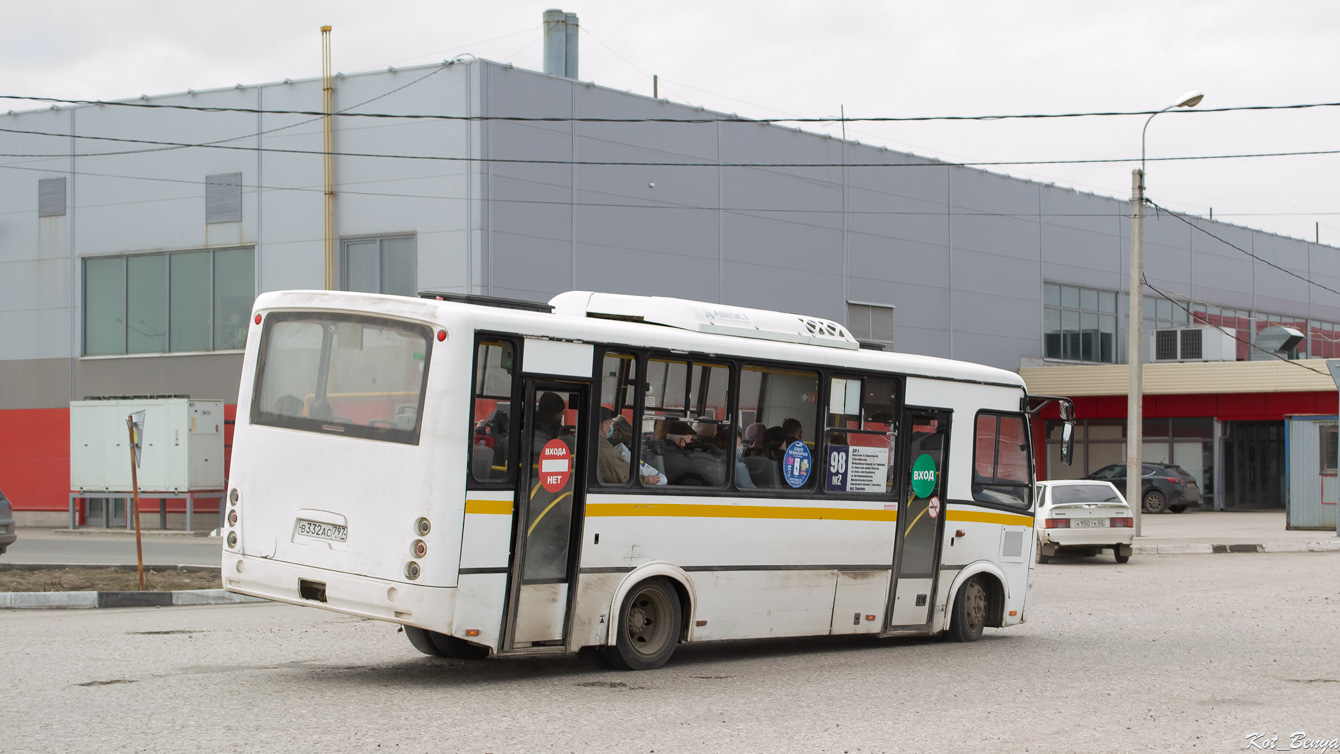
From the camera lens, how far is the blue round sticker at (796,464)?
11.3m

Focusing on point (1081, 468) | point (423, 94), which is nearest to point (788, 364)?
point (423, 94)

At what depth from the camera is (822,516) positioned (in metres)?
11.5

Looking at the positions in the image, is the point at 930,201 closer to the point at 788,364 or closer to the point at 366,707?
the point at 788,364

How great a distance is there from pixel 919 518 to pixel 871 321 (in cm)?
2635

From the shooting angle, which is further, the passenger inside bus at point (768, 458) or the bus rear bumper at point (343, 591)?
the passenger inside bus at point (768, 458)

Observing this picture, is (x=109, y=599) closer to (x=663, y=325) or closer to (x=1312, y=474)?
(x=663, y=325)

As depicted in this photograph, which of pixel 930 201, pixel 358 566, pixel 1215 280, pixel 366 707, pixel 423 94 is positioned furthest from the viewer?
pixel 1215 280

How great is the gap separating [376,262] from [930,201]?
17695 millimetres

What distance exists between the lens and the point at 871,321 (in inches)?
1511

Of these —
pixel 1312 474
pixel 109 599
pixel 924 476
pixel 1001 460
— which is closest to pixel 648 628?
pixel 924 476

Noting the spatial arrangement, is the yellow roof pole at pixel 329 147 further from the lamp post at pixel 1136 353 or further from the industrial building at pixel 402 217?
the lamp post at pixel 1136 353

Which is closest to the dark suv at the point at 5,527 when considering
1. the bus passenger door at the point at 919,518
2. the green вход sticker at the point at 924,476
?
the bus passenger door at the point at 919,518

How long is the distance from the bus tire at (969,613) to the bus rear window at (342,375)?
5.98 meters

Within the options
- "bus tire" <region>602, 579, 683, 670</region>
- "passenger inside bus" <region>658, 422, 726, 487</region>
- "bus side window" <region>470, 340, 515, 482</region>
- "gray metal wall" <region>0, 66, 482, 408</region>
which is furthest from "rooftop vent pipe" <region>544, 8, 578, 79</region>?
"bus side window" <region>470, 340, 515, 482</region>
